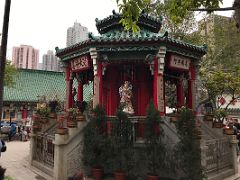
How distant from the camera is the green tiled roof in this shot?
98.3 feet

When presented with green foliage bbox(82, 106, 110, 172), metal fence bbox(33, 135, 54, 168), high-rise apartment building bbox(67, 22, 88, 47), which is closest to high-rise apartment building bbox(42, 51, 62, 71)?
high-rise apartment building bbox(67, 22, 88, 47)

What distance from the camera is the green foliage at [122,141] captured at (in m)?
8.45

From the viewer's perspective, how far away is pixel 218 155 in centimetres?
947

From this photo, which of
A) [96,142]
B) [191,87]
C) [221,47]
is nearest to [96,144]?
[96,142]

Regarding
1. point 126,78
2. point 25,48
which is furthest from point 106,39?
point 25,48

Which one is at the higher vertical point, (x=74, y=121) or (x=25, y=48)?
(x=25, y=48)

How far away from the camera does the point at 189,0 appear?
625cm

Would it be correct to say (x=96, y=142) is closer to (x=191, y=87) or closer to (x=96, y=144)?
(x=96, y=144)

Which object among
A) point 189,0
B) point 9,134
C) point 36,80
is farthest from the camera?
point 36,80

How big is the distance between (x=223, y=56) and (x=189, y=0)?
51.5 feet

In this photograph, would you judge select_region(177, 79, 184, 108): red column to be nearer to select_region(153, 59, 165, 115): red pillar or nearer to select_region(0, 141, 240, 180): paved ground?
select_region(153, 59, 165, 115): red pillar

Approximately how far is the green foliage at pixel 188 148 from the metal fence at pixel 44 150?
4860mm

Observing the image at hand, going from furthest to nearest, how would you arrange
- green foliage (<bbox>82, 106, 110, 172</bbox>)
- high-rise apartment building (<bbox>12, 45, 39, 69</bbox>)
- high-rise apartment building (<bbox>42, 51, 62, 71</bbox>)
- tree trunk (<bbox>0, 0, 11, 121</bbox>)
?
high-rise apartment building (<bbox>42, 51, 62, 71</bbox>), high-rise apartment building (<bbox>12, 45, 39, 69</bbox>), green foliage (<bbox>82, 106, 110, 172</bbox>), tree trunk (<bbox>0, 0, 11, 121</bbox>)

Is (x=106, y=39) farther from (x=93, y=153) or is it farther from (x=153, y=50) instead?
(x=93, y=153)
